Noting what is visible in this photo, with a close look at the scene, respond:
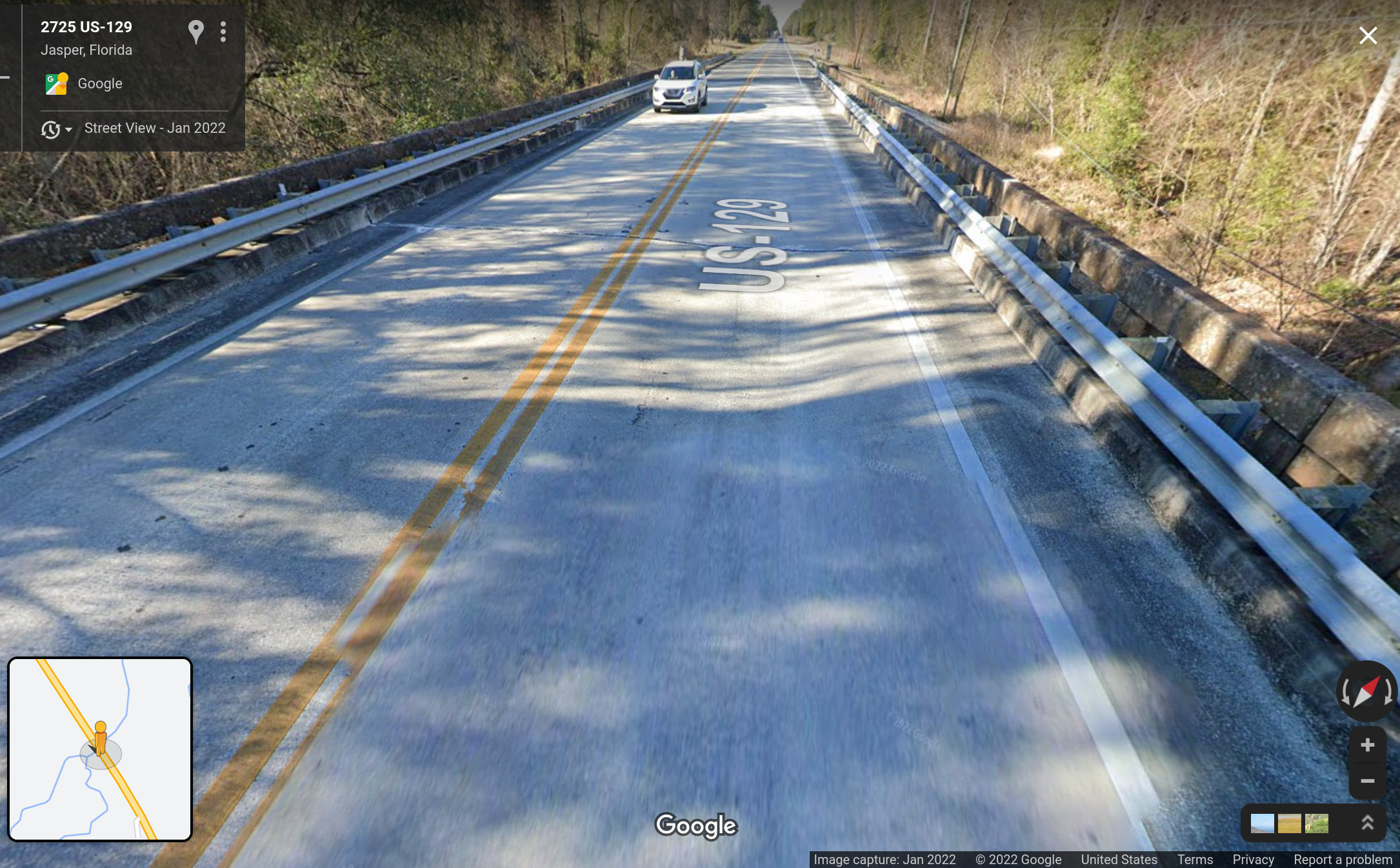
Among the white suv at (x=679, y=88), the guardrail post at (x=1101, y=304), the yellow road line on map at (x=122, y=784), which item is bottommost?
the yellow road line on map at (x=122, y=784)

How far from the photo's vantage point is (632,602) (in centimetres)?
292

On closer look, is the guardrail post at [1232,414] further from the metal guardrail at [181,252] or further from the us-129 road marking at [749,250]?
the metal guardrail at [181,252]

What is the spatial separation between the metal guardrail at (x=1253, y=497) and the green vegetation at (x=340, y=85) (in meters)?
11.3

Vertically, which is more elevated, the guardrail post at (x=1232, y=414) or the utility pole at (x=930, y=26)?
the utility pole at (x=930, y=26)

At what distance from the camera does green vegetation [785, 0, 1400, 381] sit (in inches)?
261

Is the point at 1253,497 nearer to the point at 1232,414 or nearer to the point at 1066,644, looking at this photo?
the point at 1232,414

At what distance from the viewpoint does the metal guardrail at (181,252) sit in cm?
465

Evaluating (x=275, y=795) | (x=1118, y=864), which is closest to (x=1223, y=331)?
(x=1118, y=864)

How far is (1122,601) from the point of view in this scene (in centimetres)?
296

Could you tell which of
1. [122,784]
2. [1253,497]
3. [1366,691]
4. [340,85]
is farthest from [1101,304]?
[340,85]

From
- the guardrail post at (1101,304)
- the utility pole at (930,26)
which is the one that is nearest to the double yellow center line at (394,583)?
the guardrail post at (1101,304)

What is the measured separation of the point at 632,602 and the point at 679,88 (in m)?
23.7

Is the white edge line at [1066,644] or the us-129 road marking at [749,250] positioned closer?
the white edge line at [1066,644]

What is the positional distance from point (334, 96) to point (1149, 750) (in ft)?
56.3
